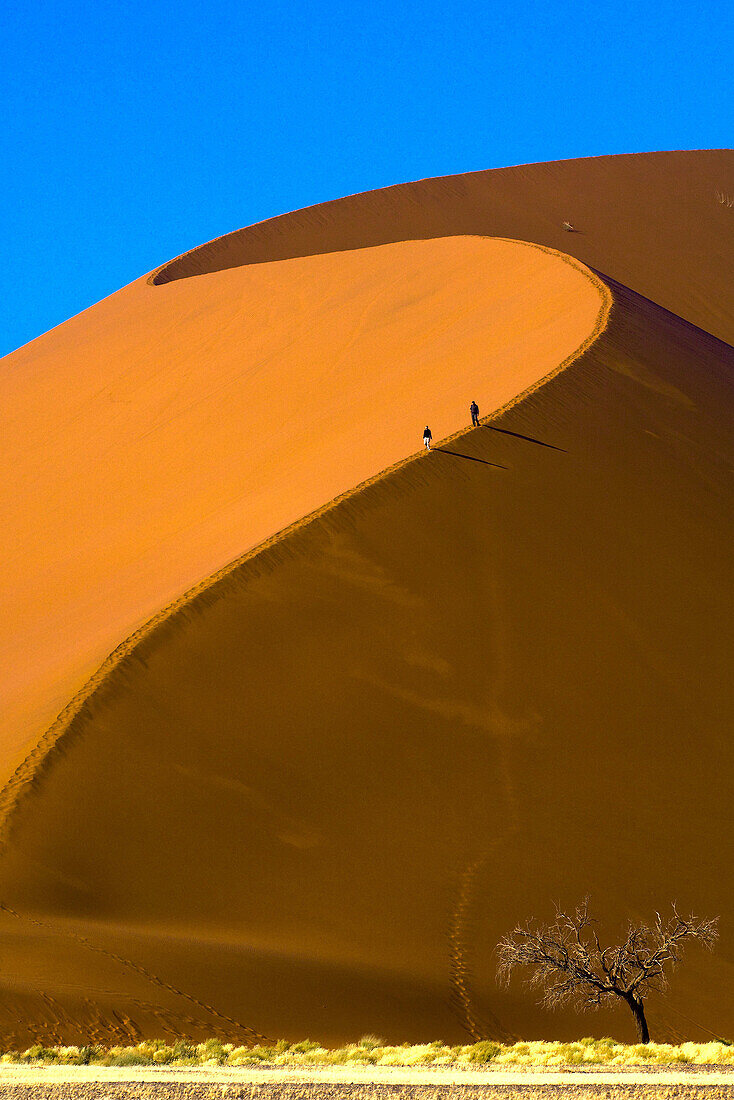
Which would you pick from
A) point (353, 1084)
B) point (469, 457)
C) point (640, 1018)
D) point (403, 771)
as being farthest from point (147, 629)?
point (353, 1084)

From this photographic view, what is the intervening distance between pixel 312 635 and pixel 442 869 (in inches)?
168

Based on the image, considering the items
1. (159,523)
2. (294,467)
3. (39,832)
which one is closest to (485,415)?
(294,467)

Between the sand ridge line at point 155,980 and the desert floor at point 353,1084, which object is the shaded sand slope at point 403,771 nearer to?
the sand ridge line at point 155,980

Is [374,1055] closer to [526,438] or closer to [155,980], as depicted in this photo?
[155,980]

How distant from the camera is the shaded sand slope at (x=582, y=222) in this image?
48.7 metres

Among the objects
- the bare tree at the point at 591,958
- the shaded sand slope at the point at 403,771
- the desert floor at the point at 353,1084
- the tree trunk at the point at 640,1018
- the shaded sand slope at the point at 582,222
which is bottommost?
the desert floor at the point at 353,1084

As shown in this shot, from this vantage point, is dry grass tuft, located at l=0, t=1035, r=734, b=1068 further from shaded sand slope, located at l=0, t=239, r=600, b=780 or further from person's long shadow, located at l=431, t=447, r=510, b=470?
person's long shadow, located at l=431, t=447, r=510, b=470

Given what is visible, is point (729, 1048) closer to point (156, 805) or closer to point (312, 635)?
point (156, 805)

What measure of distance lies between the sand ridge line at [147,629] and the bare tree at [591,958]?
18.5 feet

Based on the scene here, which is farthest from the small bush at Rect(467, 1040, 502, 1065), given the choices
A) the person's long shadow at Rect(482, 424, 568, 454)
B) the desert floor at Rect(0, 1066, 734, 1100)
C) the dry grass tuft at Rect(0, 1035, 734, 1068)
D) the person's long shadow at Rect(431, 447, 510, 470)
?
the person's long shadow at Rect(482, 424, 568, 454)

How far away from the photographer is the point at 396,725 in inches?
705

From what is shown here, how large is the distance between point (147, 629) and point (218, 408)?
13942 millimetres

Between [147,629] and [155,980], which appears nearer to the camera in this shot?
[155,980]

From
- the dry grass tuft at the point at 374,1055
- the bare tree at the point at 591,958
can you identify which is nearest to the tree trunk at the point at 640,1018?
the bare tree at the point at 591,958
